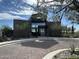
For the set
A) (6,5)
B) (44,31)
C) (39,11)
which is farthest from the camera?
(44,31)

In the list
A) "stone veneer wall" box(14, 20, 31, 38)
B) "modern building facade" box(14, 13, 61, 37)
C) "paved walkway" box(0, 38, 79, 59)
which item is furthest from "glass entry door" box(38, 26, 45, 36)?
"paved walkway" box(0, 38, 79, 59)

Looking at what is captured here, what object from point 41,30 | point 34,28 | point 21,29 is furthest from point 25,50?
point 34,28

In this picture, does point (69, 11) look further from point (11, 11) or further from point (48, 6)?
point (11, 11)

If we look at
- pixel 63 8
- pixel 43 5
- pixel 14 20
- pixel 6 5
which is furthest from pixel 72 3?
pixel 6 5

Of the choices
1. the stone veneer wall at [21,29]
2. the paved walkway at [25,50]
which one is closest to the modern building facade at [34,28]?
the stone veneer wall at [21,29]

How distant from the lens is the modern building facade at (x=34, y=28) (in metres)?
47.0

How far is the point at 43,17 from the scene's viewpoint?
1544 cm

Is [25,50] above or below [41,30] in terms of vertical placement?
below

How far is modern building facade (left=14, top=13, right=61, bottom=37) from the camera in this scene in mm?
46956

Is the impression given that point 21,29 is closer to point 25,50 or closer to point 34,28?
point 34,28

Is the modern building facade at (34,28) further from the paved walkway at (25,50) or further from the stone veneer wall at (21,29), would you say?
the paved walkway at (25,50)

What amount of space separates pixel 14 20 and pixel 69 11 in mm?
31603

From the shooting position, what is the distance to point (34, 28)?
5303 centimetres

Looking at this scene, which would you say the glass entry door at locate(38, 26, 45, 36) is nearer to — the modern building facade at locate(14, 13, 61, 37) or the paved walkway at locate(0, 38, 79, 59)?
the modern building facade at locate(14, 13, 61, 37)
